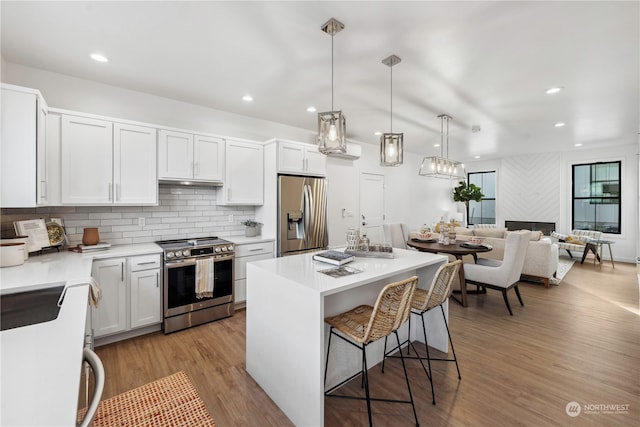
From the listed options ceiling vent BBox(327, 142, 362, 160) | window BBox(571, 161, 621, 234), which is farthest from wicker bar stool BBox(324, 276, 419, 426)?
→ window BBox(571, 161, 621, 234)

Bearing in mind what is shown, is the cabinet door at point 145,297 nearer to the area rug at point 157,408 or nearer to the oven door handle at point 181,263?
the oven door handle at point 181,263

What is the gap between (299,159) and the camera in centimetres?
417

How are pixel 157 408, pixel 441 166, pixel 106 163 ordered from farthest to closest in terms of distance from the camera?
pixel 441 166
pixel 106 163
pixel 157 408

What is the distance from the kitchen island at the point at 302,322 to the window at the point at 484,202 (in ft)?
24.2

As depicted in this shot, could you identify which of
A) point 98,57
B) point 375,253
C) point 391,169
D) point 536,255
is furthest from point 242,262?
point 536,255

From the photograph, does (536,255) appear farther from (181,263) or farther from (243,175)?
(181,263)

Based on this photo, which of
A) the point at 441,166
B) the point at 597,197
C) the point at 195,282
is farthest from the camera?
the point at 597,197

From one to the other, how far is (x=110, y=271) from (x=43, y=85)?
2003 millimetres

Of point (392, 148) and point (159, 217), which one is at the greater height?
point (392, 148)

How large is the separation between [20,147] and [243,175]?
2154 mm

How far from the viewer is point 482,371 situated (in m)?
2.30

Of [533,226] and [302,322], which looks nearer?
[302,322]

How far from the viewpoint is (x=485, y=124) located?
4633mm

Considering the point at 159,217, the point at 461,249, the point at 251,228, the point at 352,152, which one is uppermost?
the point at 352,152
